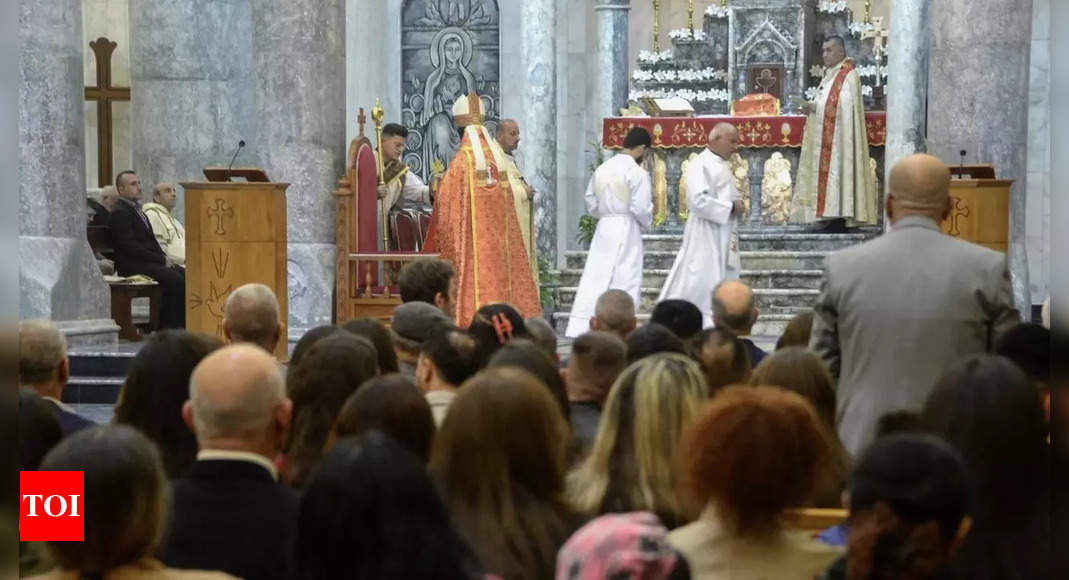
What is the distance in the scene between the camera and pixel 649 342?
6195 millimetres

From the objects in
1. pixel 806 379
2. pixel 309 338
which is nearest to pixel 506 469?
pixel 806 379

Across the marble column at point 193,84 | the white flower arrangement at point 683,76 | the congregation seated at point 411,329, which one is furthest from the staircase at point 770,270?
the congregation seated at point 411,329

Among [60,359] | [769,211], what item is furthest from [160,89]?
[60,359]

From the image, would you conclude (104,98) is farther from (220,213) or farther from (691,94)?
(220,213)

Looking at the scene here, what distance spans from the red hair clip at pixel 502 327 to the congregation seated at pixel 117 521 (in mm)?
3855

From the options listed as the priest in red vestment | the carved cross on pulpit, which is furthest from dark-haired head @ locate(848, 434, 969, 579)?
the priest in red vestment

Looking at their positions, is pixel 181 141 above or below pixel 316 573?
above

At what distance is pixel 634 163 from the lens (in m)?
15.2

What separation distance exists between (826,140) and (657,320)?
10697mm

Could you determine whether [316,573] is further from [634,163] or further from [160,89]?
[160,89]

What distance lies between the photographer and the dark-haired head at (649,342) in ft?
20.3

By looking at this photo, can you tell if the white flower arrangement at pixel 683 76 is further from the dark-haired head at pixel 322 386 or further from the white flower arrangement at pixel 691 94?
the dark-haired head at pixel 322 386

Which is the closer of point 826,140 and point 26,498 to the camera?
point 26,498

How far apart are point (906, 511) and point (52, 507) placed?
162cm
